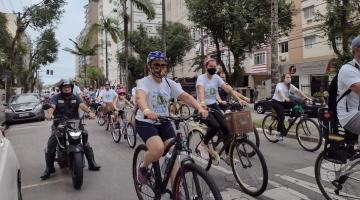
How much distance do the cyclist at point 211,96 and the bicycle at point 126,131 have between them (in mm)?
3483

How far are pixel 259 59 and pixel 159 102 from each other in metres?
41.1

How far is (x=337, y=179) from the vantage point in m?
5.10

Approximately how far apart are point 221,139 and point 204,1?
910 inches

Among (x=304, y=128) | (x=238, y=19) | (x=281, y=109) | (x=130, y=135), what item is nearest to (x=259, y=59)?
(x=238, y=19)

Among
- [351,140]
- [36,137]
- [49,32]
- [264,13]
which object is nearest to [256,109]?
[264,13]

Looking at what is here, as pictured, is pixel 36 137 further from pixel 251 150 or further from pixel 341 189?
pixel 341 189

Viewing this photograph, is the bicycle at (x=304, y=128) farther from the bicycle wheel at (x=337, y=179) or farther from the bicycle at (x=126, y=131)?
the bicycle wheel at (x=337, y=179)

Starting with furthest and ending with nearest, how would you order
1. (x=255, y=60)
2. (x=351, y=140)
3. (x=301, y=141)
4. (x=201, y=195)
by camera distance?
(x=255, y=60) < (x=301, y=141) < (x=351, y=140) < (x=201, y=195)

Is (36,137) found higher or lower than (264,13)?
lower

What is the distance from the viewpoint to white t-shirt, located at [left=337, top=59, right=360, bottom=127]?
4.66 metres

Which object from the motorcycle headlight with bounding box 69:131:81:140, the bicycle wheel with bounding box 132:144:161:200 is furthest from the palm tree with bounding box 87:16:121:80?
the bicycle wheel with bounding box 132:144:161:200

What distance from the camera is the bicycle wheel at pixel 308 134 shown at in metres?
9.46

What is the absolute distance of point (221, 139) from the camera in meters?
7.04

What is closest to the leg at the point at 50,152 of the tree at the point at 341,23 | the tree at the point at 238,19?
the tree at the point at 341,23
